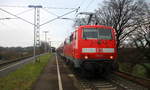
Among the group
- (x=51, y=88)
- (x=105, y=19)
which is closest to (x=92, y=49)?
(x=51, y=88)

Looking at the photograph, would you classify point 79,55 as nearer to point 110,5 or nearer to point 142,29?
point 142,29

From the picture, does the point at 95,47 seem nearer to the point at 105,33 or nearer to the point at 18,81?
the point at 105,33

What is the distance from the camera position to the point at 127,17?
2636 cm

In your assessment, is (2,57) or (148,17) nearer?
(148,17)

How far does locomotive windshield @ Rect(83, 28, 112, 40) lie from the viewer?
10.0 meters

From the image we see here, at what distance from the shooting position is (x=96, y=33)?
33.2 feet

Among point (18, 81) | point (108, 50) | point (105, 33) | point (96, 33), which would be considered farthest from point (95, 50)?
point (18, 81)

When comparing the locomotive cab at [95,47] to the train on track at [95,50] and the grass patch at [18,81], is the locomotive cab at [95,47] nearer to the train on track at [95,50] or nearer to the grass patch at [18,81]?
the train on track at [95,50]

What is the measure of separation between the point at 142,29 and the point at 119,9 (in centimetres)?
496

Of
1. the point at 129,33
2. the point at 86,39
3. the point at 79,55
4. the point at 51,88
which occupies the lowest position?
the point at 51,88

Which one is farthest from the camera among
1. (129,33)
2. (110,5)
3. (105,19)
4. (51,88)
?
(105,19)

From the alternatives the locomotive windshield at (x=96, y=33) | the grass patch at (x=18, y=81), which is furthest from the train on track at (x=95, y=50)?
the grass patch at (x=18, y=81)

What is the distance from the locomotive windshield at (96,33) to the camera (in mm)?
10016

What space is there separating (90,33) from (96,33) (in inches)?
14.6
